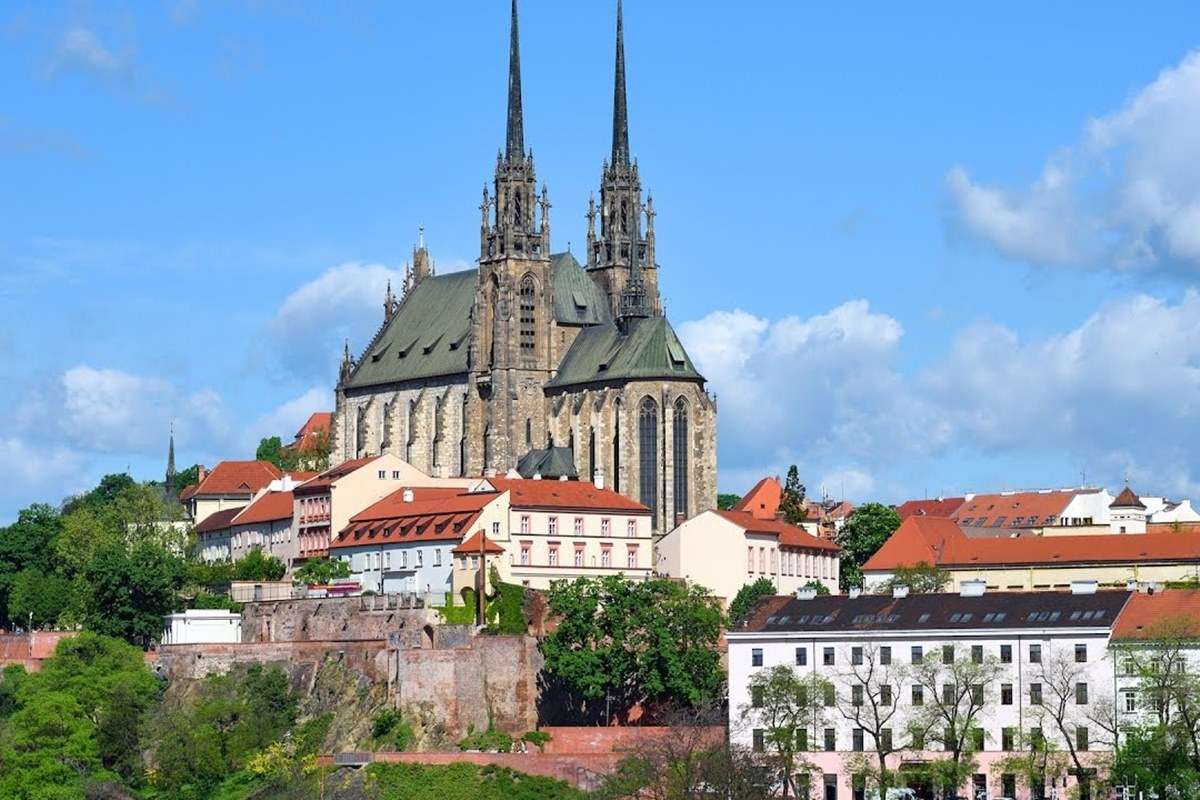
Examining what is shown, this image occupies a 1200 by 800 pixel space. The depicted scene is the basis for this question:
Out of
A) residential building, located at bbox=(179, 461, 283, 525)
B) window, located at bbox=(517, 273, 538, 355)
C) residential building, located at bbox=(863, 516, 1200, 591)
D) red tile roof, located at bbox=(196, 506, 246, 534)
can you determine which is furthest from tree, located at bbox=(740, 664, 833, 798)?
residential building, located at bbox=(179, 461, 283, 525)

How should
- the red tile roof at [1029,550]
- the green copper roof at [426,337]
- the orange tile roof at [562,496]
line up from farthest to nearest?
the green copper roof at [426,337] < the orange tile roof at [562,496] < the red tile roof at [1029,550]

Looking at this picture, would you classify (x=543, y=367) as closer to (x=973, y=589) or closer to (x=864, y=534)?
(x=864, y=534)

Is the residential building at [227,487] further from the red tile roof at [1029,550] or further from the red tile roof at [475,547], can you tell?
the red tile roof at [1029,550]

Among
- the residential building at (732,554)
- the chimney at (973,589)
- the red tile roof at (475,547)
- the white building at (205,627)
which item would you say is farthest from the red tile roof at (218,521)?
the chimney at (973,589)

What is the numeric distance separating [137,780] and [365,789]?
1314cm

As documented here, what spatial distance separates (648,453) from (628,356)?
5583 millimetres

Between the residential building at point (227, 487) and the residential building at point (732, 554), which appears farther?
the residential building at point (227, 487)

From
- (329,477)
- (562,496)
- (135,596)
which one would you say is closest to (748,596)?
(562,496)

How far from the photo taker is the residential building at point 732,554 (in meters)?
137

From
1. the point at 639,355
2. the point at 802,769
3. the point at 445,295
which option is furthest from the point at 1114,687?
the point at 445,295

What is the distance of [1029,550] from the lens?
13362cm

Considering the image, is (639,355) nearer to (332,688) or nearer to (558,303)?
(558,303)

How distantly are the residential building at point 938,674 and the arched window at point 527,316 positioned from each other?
4500cm

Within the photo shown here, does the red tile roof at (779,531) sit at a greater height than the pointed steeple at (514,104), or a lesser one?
lesser
